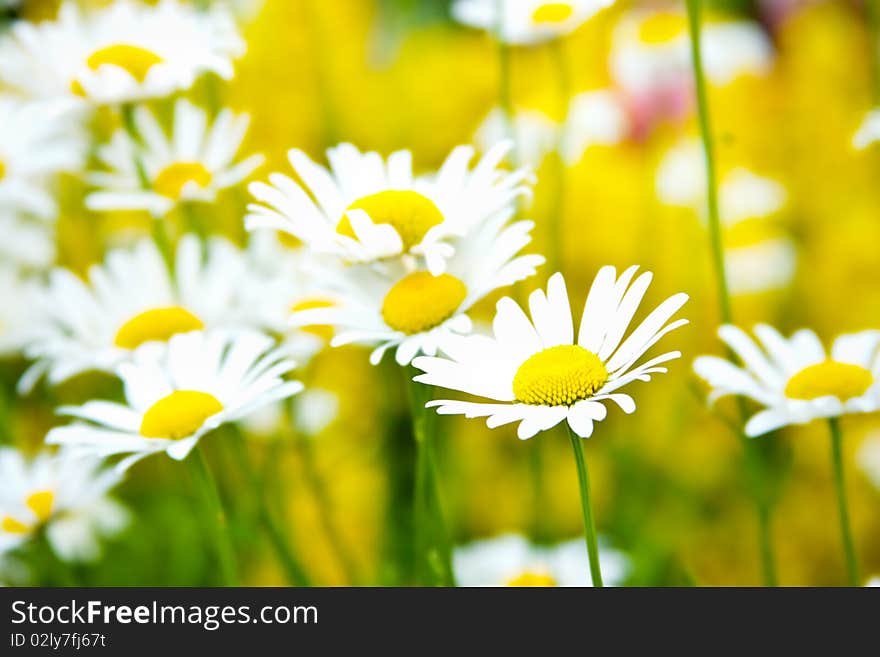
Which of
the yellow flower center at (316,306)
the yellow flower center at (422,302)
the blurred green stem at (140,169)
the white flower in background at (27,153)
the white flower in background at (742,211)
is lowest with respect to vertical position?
the yellow flower center at (422,302)

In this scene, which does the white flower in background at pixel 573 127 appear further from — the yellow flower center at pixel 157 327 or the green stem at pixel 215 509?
the green stem at pixel 215 509

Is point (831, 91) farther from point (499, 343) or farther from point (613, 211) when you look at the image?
point (499, 343)

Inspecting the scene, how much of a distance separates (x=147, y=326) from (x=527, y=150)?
0.52 meters

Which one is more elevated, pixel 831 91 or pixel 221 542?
pixel 831 91

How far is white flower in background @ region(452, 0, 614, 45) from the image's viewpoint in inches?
25.0

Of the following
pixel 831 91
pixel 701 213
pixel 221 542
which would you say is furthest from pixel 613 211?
pixel 221 542

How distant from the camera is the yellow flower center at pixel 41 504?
57 cm

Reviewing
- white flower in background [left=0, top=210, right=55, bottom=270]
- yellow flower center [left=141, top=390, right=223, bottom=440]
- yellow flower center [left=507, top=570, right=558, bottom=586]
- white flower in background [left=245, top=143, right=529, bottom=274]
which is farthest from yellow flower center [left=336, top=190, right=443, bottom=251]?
white flower in background [left=0, top=210, right=55, bottom=270]

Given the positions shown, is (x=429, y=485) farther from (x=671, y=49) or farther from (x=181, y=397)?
(x=671, y=49)

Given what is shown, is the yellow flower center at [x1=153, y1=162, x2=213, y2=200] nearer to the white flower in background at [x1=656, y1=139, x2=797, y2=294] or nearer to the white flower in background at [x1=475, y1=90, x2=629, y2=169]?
the white flower in background at [x1=475, y1=90, x2=629, y2=169]

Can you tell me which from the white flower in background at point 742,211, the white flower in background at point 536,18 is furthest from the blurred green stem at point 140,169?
the white flower in background at point 742,211

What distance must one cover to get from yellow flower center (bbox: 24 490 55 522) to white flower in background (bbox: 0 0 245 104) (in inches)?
9.1

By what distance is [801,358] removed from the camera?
503 mm
